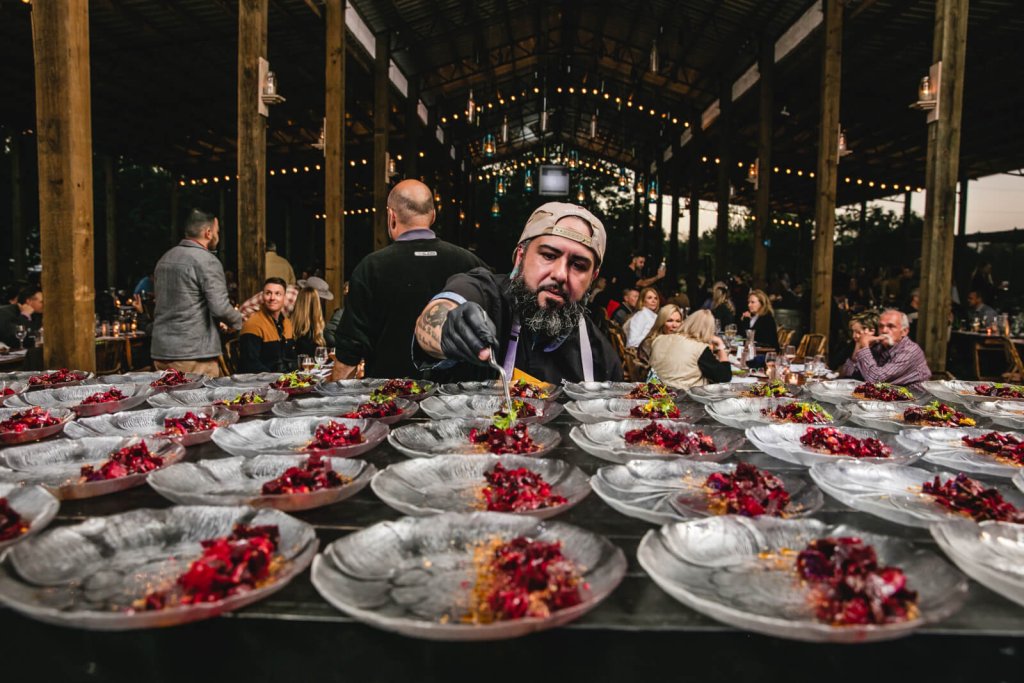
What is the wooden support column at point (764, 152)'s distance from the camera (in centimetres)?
1053

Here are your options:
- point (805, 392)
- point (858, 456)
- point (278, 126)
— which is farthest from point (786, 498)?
point (278, 126)

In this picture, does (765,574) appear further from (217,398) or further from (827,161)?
(827,161)

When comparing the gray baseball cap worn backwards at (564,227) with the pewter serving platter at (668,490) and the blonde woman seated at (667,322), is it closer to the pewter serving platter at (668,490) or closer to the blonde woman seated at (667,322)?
the pewter serving platter at (668,490)

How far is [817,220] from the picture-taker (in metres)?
7.69

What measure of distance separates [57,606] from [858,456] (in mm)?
1471

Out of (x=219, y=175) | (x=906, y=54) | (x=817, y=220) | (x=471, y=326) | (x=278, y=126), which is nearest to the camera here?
(x=471, y=326)

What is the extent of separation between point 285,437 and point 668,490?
939mm

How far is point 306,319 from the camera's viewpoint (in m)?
5.71

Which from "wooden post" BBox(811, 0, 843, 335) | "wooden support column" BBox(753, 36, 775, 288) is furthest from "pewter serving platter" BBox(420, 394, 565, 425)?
"wooden support column" BBox(753, 36, 775, 288)

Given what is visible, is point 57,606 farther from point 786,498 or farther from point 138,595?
point 786,498

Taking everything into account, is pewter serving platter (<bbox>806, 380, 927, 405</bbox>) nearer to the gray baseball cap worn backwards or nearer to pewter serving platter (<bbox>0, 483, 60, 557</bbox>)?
the gray baseball cap worn backwards

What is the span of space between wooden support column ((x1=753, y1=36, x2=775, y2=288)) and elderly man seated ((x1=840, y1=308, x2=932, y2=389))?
6092mm

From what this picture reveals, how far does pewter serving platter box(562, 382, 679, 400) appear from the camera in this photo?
7.30 feet

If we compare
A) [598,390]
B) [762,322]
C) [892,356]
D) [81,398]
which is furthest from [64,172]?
[762,322]
